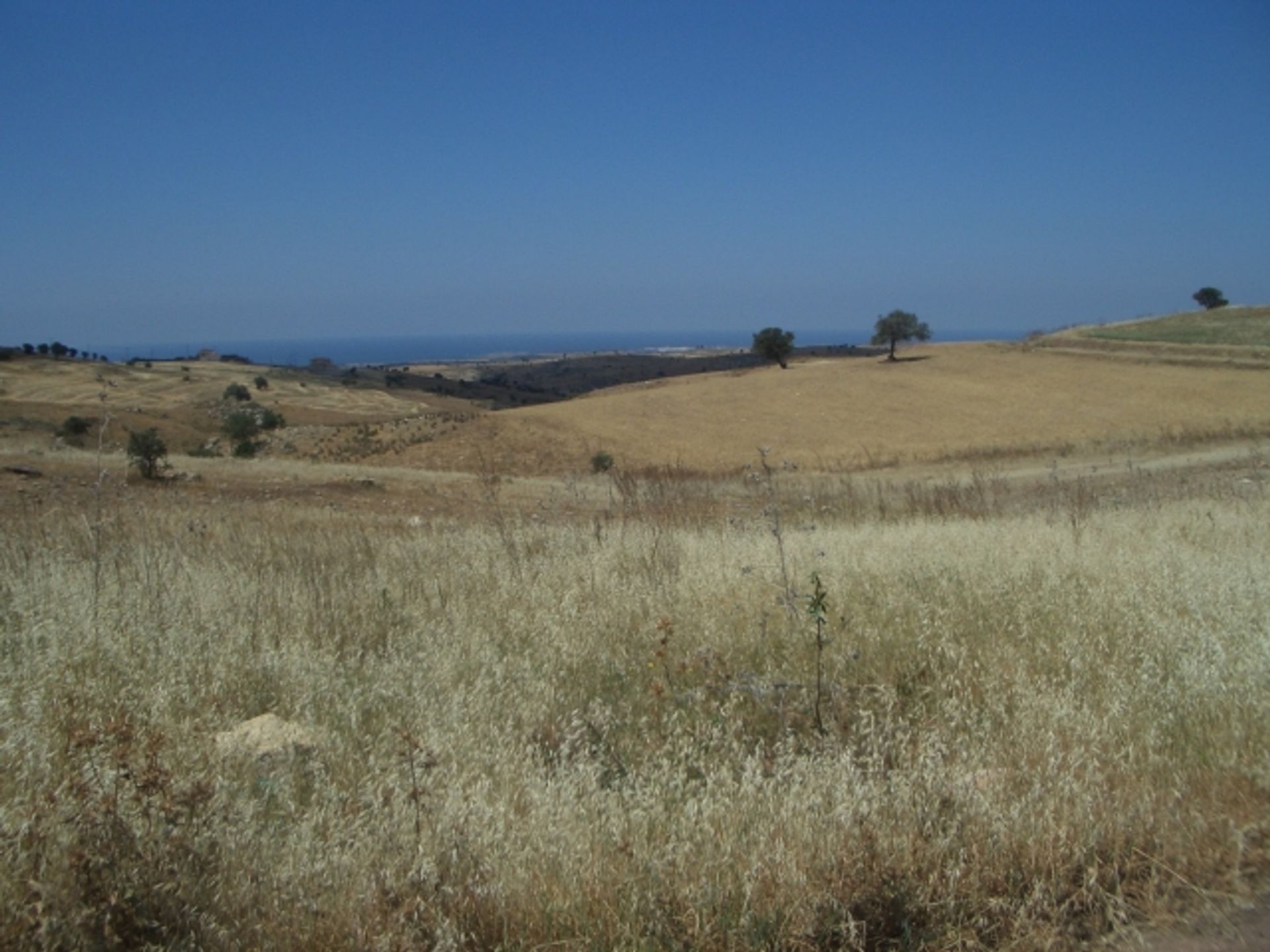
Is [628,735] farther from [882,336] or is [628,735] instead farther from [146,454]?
[882,336]

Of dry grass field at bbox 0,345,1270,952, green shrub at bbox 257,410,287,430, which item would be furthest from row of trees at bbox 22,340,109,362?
dry grass field at bbox 0,345,1270,952

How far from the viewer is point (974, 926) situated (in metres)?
2.58

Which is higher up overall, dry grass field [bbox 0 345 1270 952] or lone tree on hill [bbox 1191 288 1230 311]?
lone tree on hill [bbox 1191 288 1230 311]

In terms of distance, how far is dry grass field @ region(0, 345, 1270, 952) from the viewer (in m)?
2.49

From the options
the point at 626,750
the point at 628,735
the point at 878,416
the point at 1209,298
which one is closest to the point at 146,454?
the point at 628,735

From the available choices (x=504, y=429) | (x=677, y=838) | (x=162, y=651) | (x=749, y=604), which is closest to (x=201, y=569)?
(x=162, y=651)

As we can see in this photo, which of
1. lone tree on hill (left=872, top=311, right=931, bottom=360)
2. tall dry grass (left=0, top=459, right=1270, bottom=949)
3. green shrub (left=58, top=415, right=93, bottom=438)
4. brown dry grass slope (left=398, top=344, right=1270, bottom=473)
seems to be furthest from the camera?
lone tree on hill (left=872, top=311, right=931, bottom=360)

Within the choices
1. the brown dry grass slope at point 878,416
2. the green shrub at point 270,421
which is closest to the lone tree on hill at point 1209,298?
the brown dry grass slope at point 878,416

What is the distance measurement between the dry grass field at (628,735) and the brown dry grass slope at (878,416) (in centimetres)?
2627

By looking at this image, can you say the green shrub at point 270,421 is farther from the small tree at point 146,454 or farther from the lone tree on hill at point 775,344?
the lone tree on hill at point 775,344

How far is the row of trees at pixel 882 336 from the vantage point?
6675 cm

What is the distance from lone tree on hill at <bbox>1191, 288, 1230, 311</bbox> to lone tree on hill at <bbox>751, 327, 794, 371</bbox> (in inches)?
1761

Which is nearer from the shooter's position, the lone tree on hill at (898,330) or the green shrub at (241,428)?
the green shrub at (241,428)

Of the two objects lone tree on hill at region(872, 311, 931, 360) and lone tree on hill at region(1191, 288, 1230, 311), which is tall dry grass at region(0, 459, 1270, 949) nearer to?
lone tree on hill at region(872, 311, 931, 360)
